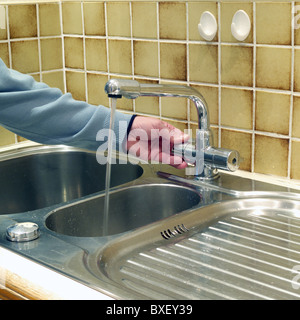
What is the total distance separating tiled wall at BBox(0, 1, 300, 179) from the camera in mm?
1167

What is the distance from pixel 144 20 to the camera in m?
1.41

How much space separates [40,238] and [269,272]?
0.38 metres

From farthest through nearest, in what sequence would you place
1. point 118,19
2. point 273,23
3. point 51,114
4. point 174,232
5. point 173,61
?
point 118,19, point 173,61, point 51,114, point 273,23, point 174,232

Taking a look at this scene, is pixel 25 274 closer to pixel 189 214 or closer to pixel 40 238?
pixel 40 238

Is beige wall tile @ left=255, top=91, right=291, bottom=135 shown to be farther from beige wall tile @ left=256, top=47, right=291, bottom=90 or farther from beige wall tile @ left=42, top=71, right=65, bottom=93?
beige wall tile @ left=42, top=71, right=65, bottom=93

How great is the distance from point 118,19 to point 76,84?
0.27 metres

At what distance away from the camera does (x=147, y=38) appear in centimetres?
141

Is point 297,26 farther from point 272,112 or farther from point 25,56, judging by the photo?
point 25,56

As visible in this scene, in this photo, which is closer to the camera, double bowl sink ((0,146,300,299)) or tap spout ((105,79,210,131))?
double bowl sink ((0,146,300,299))

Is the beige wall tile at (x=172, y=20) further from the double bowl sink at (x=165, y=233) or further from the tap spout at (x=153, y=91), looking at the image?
the double bowl sink at (x=165, y=233)

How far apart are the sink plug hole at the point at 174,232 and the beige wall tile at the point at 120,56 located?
0.57 m

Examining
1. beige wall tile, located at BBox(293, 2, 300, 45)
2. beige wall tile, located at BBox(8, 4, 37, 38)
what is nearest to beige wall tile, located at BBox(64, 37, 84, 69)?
beige wall tile, located at BBox(8, 4, 37, 38)

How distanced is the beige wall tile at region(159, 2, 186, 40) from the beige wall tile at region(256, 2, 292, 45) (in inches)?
8.4

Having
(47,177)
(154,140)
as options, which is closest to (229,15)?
(154,140)
